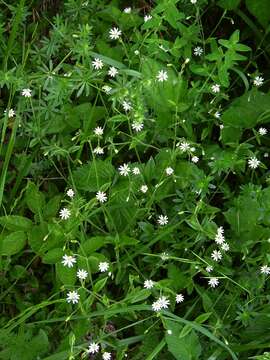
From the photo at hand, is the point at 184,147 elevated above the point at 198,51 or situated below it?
below

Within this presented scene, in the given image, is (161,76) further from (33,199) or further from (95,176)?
(33,199)

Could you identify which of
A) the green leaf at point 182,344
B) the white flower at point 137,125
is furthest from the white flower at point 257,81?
the green leaf at point 182,344

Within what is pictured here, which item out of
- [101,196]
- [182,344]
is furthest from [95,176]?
[182,344]

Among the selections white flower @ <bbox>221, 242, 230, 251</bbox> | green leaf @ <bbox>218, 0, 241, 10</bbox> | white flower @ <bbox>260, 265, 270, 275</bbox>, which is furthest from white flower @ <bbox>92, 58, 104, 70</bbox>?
white flower @ <bbox>260, 265, 270, 275</bbox>

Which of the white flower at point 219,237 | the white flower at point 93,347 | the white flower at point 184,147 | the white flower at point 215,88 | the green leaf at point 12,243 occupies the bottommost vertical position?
the white flower at point 93,347

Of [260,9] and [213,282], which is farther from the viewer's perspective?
[260,9]

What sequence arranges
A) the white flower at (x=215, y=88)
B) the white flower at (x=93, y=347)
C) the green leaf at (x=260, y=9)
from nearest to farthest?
the white flower at (x=93, y=347), the white flower at (x=215, y=88), the green leaf at (x=260, y=9)

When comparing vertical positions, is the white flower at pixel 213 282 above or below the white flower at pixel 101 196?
below

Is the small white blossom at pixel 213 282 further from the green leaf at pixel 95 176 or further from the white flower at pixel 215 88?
the white flower at pixel 215 88

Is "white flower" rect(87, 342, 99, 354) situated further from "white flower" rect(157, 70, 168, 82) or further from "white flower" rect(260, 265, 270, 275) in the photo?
"white flower" rect(157, 70, 168, 82)
